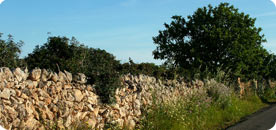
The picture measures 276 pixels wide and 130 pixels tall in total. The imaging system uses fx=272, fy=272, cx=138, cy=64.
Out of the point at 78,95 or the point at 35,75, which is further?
the point at 78,95

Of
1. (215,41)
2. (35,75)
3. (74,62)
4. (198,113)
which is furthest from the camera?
(215,41)

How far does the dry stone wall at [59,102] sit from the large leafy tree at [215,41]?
443 inches

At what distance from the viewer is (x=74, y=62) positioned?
7.39m

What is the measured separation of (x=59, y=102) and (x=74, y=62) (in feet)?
5.06

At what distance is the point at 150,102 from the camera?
8.83m

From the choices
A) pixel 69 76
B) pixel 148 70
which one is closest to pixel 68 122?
pixel 69 76

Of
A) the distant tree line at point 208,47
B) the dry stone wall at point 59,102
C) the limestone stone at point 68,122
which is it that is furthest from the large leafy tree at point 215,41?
the limestone stone at point 68,122

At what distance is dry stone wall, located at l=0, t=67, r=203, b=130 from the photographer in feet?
17.4

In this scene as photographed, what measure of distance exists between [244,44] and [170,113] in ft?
43.7

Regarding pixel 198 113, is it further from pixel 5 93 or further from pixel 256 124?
pixel 5 93

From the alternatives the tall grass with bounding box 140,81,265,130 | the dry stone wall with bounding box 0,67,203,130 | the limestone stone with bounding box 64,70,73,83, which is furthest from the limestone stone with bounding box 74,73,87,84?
the tall grass with bounding box 140,81,265,130

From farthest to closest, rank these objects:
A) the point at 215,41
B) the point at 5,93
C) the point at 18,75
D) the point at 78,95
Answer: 1. the point at 215,41
2. the point at 78,95
3. the point at 18,75
4. the point at 5,93

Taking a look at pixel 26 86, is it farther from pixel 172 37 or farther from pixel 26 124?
pixel 172 37

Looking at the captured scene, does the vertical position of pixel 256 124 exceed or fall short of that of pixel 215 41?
it falls short
